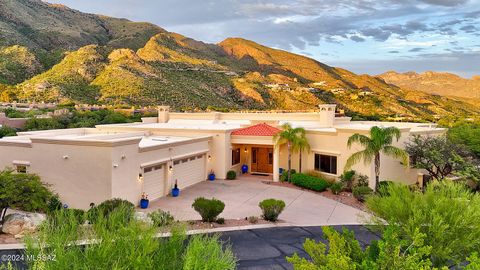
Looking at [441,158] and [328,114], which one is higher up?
[328,114]

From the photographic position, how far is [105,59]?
9381cm

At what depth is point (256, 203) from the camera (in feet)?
74.2

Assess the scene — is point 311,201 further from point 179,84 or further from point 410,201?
point 179,84

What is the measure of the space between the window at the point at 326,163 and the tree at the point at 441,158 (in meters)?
5.04

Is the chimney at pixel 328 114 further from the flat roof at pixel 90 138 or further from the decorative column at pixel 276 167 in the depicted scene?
the flat roof at pixel 90 138

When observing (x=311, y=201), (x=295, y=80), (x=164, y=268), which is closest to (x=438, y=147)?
(x=311, y=201)

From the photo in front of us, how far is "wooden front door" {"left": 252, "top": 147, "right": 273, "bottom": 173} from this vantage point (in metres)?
33.1

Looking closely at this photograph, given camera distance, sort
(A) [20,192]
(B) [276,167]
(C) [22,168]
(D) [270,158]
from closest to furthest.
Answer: (A) [20,192] → (C) [22,168] → (B) [276,167] → (D) [270,158]

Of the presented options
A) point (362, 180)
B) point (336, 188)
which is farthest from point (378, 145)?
point (336, 188)

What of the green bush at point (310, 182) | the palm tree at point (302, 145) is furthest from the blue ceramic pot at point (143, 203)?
the palm tree at point (302, 145)

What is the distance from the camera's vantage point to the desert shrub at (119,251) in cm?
620

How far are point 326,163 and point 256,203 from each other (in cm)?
836

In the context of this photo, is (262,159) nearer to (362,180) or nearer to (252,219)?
(362,180)

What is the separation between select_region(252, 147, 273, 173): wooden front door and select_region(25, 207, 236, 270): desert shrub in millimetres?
25902
